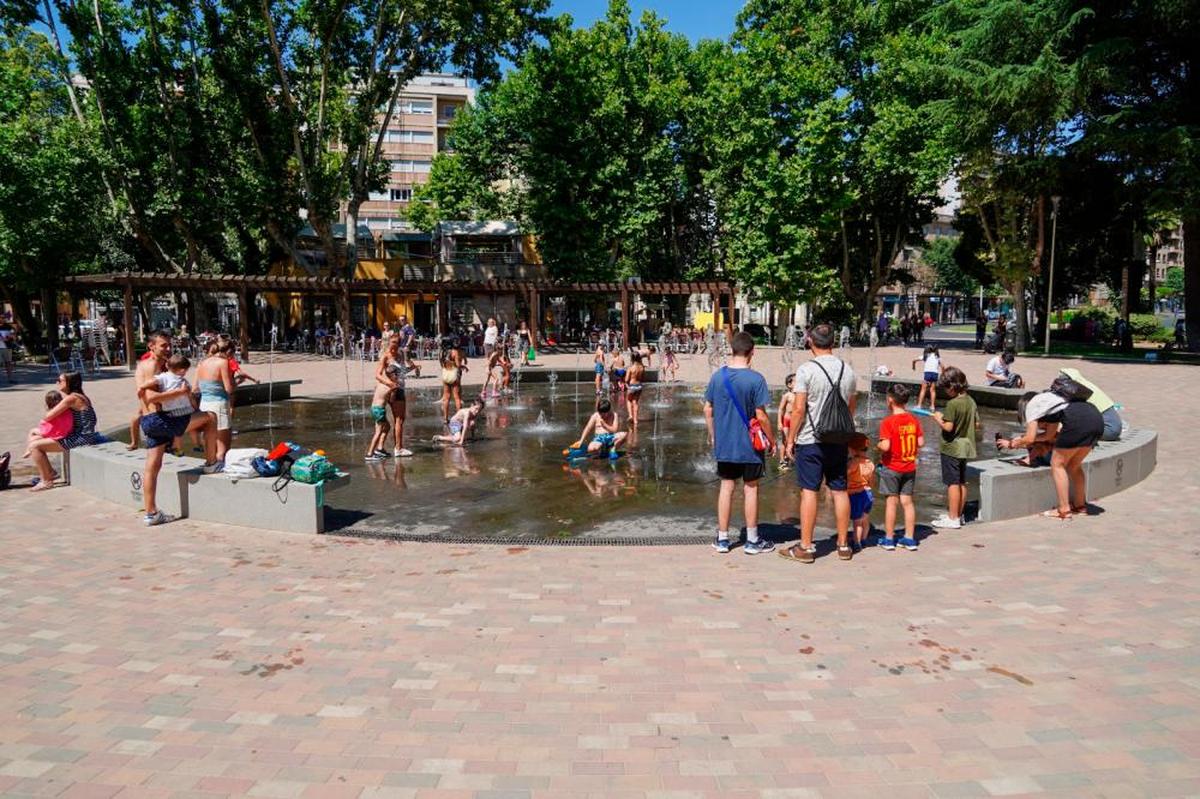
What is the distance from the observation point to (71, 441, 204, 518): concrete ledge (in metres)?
8.03

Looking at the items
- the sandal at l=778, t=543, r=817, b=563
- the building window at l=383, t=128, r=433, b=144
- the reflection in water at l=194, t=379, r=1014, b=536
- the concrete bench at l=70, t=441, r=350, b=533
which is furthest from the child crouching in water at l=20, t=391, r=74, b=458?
the building window at l=383, t=128, r=433, b=144

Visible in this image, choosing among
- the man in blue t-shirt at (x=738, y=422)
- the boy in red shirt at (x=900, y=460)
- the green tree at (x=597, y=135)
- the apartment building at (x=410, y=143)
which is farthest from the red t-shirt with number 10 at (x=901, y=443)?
the apartment building at (x=410, y=143)

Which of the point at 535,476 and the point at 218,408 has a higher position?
the point at 218,408

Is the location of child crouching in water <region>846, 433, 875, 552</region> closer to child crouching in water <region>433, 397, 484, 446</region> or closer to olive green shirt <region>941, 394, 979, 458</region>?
olive green shirt <region>941, 394, 979, 458</region>

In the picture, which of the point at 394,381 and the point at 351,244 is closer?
the point at 394,381

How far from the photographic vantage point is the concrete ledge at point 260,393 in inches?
740

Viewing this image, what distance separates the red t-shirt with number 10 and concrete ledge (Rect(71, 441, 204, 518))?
679cm

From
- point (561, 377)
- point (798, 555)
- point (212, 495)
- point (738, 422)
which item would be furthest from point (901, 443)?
point (561, 377)

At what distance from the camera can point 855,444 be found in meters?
6.55

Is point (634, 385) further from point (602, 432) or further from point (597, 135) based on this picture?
point (597, 135)

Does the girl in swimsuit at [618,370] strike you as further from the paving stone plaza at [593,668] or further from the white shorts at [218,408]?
the paving stone plaza at [593,668]

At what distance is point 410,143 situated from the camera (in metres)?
70.0

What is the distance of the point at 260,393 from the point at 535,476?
11640 mm

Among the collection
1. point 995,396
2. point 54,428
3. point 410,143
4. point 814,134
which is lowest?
point 995,396
